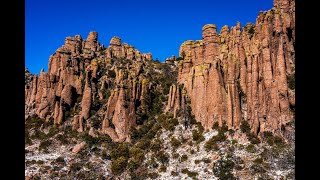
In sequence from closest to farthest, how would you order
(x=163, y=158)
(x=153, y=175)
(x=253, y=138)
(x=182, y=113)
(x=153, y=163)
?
Result: (x=153, y=175) < (x=253, y=138) < (x=153, y=163) < (x=163, y=158) < (x=182, y=113)

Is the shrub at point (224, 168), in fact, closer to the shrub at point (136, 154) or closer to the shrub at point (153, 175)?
the shrub at point (153, 175)

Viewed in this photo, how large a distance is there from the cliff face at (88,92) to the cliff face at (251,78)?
9.11 m

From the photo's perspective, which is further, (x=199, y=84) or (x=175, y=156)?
(x=199, y=84)

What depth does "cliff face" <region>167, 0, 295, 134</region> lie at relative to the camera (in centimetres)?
5466

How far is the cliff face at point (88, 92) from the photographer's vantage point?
220 feet

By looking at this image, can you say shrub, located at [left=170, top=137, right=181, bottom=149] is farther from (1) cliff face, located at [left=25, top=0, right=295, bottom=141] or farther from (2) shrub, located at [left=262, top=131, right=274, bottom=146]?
(2) shrub, located at [left=262, top=131, right=274, bottom=146]

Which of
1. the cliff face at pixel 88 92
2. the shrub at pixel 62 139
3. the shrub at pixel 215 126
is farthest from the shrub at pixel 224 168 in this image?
the shrub at pixel 62 139

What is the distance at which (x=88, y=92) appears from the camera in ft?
232

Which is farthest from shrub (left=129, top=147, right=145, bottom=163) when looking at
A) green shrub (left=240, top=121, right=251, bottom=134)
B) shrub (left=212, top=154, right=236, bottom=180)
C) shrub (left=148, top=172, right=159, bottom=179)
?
green shrub (left=240, top=121, right=251, bottom=134)

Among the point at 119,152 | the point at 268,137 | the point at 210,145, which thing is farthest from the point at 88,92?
the point at 268,137

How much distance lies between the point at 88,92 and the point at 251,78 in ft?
108

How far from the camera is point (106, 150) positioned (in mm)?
60156

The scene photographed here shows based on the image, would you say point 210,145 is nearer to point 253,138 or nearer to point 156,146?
point 253,138
